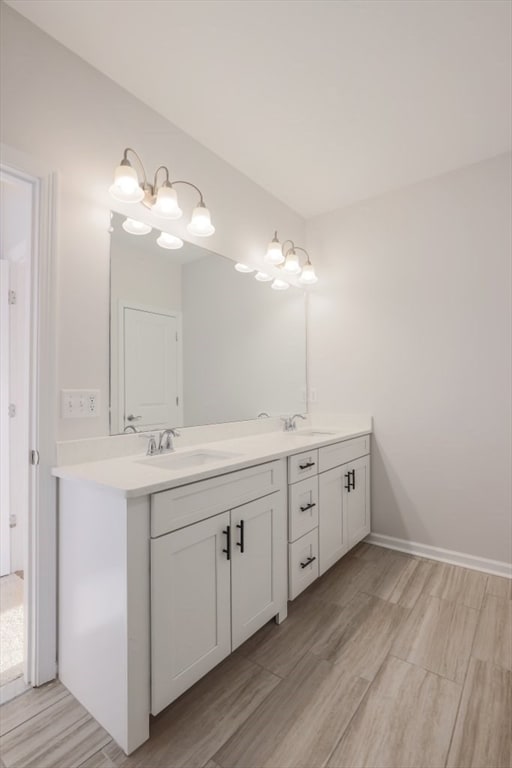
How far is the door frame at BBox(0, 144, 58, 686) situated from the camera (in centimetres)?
141

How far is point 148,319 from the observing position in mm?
1851

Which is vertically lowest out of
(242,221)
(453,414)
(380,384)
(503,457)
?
(503,457)

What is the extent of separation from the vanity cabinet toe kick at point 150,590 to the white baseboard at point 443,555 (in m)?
1.39

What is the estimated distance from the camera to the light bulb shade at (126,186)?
1550mm

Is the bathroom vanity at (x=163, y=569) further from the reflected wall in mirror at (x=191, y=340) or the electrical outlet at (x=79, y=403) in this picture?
the reflected wall in mirror at (x=191, y=340)

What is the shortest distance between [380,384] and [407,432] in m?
0.38

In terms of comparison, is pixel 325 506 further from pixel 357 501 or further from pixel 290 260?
pixel 290 260

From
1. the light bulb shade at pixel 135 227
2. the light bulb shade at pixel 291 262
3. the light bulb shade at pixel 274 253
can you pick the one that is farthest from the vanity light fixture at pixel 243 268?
the light bulb shade at pixel 135 227

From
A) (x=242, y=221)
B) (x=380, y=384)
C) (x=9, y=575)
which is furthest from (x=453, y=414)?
(x=9, y=575)

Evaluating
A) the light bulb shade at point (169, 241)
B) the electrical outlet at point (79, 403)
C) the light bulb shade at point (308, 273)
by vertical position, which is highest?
the light bulb shade at point (308, 273)

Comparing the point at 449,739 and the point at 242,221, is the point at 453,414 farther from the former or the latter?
the point at 242,221

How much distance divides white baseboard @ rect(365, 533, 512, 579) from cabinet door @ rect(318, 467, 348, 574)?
0.49 meters

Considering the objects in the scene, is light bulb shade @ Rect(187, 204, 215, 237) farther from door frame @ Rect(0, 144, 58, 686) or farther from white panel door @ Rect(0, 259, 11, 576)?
white panel door @ Rect(0, 259, 11, 576)

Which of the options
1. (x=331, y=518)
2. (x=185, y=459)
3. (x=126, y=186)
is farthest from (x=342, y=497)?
(x=126, y=186)
